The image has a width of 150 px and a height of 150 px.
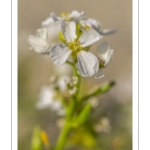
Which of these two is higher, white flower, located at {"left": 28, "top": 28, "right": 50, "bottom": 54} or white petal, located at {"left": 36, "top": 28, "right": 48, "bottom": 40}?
white petal, located at {"left": 36, "top": 28, "right": 48, "bottom": 40}

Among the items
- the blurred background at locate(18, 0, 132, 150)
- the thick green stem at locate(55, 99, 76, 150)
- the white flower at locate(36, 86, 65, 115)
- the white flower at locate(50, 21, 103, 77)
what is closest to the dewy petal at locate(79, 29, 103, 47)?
the white flower at locate(50, 21, 103, 77)

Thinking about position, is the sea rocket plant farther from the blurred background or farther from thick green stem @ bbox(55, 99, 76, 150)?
the blurred background

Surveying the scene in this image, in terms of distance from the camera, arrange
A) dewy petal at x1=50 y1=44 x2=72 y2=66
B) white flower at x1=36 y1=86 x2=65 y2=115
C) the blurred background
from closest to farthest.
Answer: dewy petal at x1=50 y1=44 x2=72 y2=66
white flower at x1=36 y1=86 x2=65 y2=115
the blurred background

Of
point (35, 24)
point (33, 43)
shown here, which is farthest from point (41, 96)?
point (33, 43)

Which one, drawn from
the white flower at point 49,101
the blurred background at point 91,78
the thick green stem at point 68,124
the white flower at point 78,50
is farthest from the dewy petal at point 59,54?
the blurred background at point 91,78

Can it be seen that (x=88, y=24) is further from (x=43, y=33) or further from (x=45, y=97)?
(x=45, y=97)

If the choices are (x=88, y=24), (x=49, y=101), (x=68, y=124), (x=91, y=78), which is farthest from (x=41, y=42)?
(x=91, y=78)
